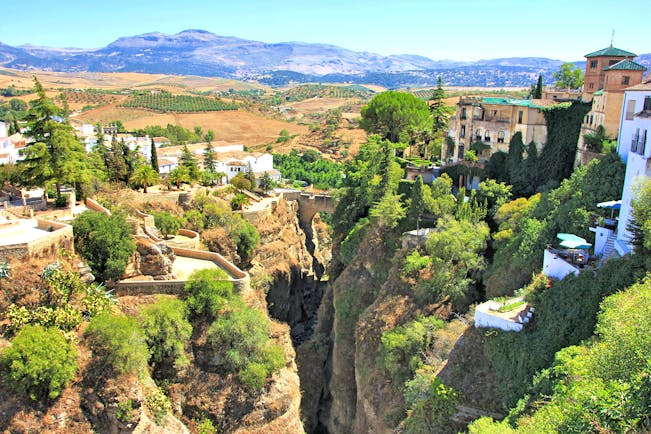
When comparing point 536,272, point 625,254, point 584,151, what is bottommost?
point 536,272

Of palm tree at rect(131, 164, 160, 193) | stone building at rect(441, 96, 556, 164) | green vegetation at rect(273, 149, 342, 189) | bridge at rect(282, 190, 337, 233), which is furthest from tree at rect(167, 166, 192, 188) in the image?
green vegetation at rect(273, 149, 342, 189)

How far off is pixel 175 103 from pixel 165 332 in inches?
4305

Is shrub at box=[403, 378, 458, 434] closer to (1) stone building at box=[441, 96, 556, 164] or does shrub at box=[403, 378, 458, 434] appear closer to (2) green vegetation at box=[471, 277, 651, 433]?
(2) green vegetation at box=[471, 277, 651, 433]

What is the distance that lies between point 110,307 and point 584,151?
24995 mm

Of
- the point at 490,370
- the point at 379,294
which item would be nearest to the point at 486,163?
the point at 379,294

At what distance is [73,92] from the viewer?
129250 mm

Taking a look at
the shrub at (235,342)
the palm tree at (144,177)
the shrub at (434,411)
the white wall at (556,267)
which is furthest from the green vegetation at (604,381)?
the palm tree at (144,177)

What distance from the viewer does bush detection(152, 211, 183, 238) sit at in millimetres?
32406

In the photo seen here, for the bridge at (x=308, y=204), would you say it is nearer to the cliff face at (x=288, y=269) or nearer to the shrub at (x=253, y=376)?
the cliff face at (x=288, y=269)

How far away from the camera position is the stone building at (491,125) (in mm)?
32875

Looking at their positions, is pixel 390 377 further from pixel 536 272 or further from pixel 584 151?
pixel 584 151

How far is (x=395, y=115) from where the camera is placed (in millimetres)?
45312

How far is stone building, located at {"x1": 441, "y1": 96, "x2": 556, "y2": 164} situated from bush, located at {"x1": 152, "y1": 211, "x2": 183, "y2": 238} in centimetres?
1960

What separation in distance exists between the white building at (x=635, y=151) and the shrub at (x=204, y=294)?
1758cm
